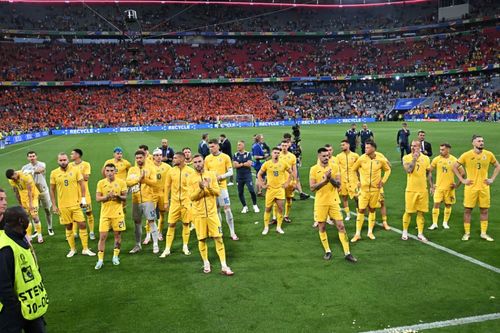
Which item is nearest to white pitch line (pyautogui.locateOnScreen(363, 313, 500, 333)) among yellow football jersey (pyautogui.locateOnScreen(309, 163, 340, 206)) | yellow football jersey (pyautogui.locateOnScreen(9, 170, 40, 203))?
yellow football jersey (pyautogui.locateOnScreen(309, 163, 340, 206))

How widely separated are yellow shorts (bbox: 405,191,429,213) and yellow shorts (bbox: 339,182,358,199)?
214cm

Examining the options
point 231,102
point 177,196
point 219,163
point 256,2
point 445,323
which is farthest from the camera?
point 256,2

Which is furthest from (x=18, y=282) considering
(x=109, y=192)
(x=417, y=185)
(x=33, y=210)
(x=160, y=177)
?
(x=417, y=185)

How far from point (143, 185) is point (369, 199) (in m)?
5.14

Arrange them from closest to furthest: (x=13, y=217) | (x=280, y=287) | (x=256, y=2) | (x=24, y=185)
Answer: (x=13, y=217) < (x=280, y=287) < (x=24, y=185) < (x=256, y=2)

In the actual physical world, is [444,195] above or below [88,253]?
above

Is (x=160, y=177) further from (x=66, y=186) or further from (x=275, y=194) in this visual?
(x=275, y=194)

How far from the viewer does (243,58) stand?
238 ft

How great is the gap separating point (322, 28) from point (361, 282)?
7791cm

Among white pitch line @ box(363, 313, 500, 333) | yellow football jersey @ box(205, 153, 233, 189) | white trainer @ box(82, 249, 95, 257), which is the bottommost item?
white pitch line @ box(363, 313, 500, 333)

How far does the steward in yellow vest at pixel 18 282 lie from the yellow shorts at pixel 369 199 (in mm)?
6921

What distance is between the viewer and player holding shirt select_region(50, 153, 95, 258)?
345 inches

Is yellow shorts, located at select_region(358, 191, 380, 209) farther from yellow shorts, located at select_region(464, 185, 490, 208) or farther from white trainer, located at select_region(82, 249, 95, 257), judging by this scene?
white trainer, located at select_region(82, 249, 95, 257)

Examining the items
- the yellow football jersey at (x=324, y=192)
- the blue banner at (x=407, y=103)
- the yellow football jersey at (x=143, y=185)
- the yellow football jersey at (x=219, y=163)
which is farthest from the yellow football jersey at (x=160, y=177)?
the blue banner at (x=407, y=103)
